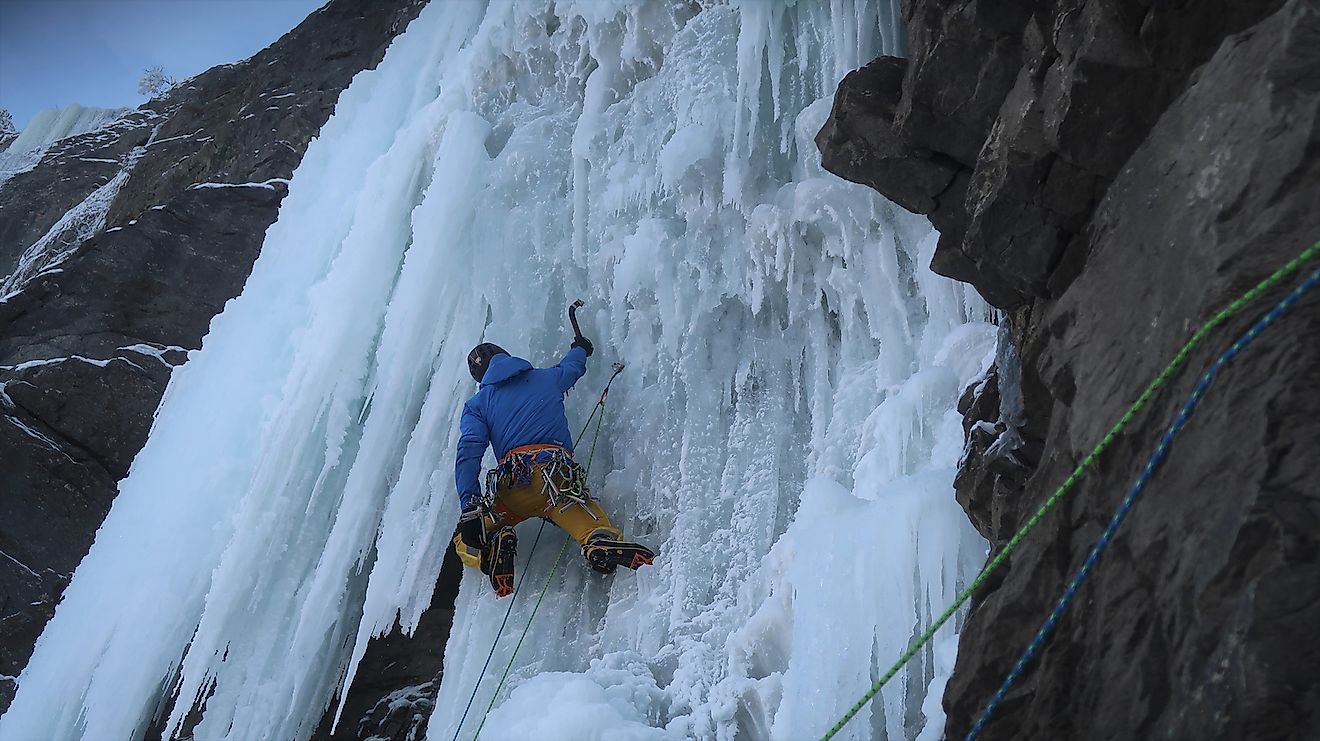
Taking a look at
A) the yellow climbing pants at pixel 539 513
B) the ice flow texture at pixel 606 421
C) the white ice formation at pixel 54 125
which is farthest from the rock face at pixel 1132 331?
the white ice formation at pixel 54 125

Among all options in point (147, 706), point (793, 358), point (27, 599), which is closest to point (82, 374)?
point (27, 599)

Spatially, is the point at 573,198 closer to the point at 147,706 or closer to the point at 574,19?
the point at 574,19

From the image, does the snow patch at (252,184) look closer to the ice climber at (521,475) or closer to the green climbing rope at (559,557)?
the ice climber at (521,475)

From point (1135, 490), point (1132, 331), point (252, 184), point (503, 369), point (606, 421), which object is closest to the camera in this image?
point (1135, 490)

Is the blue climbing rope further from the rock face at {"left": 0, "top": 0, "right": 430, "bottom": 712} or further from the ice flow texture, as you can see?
the rock face at {"left": 0, "top": 0, "right": 430, "bottom": 712}

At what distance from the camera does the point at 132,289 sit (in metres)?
7.96

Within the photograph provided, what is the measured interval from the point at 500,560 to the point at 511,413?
0.70 metres

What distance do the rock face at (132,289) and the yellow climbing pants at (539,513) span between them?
1476mm

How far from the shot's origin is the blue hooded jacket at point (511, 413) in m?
4.70

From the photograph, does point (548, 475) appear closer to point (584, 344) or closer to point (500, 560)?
point (500, 560)

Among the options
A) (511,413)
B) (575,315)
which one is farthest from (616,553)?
(575,315)

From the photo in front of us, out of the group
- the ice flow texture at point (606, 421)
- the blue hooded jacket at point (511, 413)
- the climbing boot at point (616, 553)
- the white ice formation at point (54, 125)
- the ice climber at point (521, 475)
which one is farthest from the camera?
the white ice formation at point (54, 125)

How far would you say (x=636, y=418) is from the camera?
4.98m

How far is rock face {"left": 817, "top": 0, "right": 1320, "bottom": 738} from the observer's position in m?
1.75
